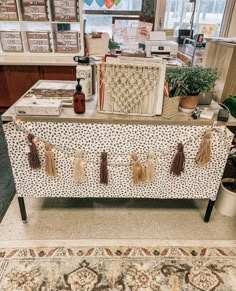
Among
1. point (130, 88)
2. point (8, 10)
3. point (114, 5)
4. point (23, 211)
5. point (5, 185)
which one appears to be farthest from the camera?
point (114, 5)

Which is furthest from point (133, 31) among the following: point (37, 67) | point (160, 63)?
point (160, 63)

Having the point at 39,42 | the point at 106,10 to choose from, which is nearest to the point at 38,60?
the point at 39,42

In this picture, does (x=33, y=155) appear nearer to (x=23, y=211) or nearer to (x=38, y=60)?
(x=23, y=211)

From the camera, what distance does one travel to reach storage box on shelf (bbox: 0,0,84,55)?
2828 millimetres

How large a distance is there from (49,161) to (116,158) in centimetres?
41

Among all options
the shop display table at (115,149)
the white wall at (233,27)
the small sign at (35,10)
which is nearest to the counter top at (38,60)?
the small sign at (35,10)

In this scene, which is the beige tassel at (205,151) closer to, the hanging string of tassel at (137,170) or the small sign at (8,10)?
the hanging string of tassel at (137,170)

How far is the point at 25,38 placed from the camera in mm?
3045

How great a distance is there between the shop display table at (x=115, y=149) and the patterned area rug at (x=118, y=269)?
0.36 metres

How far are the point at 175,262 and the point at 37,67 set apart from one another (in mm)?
2608

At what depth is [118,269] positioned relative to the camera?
1388mm

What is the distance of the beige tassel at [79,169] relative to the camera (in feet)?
4.61

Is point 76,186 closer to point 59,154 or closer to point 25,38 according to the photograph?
point 59,154

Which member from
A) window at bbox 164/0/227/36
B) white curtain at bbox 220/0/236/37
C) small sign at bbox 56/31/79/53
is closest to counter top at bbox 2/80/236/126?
small sign at bbox 56/31/79/53
